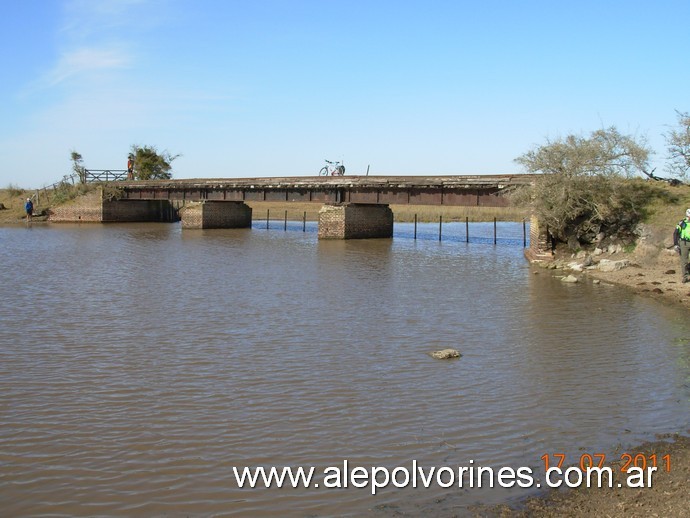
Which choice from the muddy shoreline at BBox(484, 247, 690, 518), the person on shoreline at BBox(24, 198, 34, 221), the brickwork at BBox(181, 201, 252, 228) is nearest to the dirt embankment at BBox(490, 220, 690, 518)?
the muddy shoreline at BBox(484, 247, 690, 518)

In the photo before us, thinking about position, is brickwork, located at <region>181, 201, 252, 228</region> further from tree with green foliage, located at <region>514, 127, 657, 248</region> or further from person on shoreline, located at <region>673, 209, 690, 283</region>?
person on shoreline, located at <region>673, 209, 690, 283</region>

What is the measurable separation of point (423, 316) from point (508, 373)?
17.5 ft

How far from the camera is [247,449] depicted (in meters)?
7.76

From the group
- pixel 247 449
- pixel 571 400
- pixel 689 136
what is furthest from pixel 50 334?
pixel 689 136

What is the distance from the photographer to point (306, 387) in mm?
10141

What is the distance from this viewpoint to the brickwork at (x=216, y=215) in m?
50.7

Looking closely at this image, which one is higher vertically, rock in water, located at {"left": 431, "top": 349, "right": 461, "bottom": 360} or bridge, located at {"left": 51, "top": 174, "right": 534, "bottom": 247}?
bridge, located at {"left": 51, "top": 174, "right": 534, "bottom": 247}

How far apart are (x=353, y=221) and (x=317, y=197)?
305 cm

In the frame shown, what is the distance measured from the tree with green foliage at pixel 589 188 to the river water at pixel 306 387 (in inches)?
262

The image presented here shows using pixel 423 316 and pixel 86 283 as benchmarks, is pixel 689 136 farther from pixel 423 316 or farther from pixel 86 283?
pixel 86 283

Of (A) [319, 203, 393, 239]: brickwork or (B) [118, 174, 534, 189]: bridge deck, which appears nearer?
(B) [118, 174, 534, 189]: bridge deck

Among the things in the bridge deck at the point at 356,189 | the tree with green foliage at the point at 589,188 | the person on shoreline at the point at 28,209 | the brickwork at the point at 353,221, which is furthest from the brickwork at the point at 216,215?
the tree with green foliage at the point at 589,188

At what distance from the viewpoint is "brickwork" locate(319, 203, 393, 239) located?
40.8 meters

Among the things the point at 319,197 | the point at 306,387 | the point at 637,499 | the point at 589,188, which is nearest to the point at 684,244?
the point at 589,188
